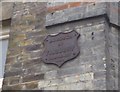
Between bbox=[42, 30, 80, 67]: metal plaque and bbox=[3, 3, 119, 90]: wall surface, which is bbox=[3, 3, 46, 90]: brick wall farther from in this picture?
bbox=[42, 30, 80, 67]: metal plaque

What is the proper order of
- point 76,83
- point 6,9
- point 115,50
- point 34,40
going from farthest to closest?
point 6,9 → point 34,40 → point 115,50 → point 76,83

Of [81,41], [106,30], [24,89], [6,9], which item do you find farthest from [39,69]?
[6,9]

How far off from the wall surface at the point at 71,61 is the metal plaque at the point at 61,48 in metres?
0.06

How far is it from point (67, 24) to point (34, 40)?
1.61ft

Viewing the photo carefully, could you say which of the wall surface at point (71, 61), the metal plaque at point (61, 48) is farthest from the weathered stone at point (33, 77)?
the metal plaque at point (61, 48)

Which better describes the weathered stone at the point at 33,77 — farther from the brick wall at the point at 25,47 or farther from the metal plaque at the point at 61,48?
the metal plaque at the point at 61,48

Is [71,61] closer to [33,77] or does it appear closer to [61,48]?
[61,48]

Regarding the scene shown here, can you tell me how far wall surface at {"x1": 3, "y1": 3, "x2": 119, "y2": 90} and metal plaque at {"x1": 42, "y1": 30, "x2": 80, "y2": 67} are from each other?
0.18 ft

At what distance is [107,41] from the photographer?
475 centimetres

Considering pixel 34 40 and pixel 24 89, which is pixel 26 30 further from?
pixel 24 89

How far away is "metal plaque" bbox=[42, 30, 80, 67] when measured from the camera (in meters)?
4.76

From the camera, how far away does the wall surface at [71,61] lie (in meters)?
4.54

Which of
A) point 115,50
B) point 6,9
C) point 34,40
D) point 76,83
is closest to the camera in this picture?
point 76,83

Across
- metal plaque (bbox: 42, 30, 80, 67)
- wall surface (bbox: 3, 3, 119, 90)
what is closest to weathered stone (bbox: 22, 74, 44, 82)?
wall surface (bbox: 3, 3, 119, 90)
